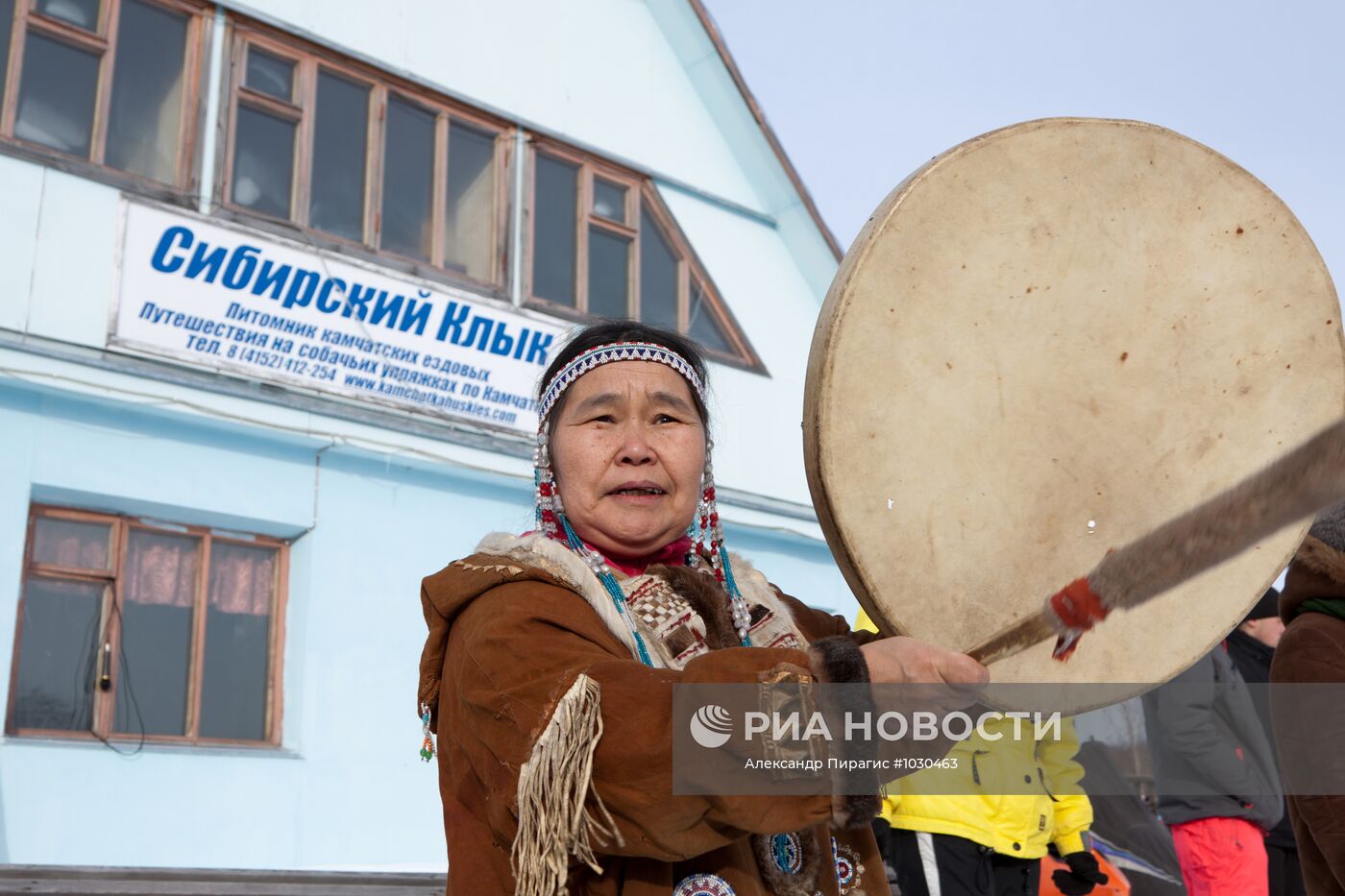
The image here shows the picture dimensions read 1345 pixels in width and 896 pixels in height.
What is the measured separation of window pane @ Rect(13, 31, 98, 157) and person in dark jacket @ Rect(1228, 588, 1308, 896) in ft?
20.4

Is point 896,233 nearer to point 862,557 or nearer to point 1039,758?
point 862,557

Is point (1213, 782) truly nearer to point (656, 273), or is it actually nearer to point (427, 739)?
point (427, 739)

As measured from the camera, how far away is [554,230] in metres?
9.10

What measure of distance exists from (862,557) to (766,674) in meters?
0.31

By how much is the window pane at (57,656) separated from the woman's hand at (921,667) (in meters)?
5.87

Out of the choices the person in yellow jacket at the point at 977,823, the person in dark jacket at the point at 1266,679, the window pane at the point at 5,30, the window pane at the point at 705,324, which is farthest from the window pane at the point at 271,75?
the person in dark jacket at the point at 1266,679

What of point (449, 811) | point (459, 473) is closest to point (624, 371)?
point (449, 811)

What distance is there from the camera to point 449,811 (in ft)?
5.94

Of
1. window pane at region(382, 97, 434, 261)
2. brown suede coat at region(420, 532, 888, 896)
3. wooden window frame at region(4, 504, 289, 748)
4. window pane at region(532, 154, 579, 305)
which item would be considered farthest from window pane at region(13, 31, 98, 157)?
brown suede coat at region(420, 532, 888, 896)

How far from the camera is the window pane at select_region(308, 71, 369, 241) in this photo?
7965 mm

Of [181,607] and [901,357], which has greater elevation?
[181,607]

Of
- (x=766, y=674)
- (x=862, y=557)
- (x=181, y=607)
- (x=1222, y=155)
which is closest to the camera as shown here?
(x=766, y=674)

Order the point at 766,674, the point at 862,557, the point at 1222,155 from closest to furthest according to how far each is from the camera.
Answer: the point at 766,674
the point at 862,557
the point at 1222,155

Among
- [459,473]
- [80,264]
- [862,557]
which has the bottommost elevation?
[862,557]
